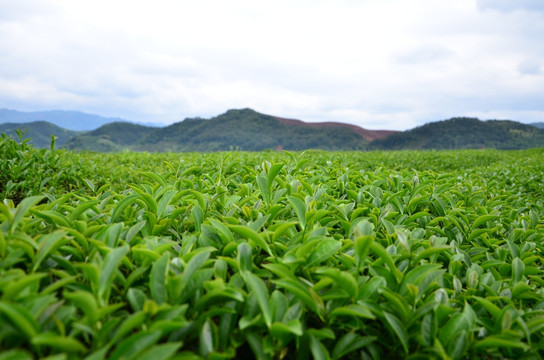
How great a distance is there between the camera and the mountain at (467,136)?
191 ft

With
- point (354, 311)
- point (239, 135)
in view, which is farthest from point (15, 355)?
point (239, 135)

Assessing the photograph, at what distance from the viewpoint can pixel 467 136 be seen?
62625 mm

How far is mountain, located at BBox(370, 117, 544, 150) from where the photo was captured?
5834 cm

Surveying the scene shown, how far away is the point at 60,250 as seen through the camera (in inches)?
48.6

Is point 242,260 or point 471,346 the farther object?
point 242,260

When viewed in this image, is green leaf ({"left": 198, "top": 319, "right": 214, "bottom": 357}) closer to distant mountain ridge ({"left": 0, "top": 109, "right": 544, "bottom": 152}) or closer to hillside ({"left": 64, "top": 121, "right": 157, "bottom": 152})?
distant mountain ridge ({"left": 0, "top": 109, "right": 544, "bottom": 152})

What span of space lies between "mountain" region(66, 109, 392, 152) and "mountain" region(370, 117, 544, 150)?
14.1 meters

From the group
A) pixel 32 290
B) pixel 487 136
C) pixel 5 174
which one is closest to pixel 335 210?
pixel 32 290

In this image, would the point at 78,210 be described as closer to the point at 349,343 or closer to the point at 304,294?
the point at 304,294

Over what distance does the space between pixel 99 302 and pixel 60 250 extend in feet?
1.27

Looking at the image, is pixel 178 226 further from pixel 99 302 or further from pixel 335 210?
pixel 335 210

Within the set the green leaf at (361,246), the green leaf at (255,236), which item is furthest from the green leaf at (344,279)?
the green leaf at (255,236)

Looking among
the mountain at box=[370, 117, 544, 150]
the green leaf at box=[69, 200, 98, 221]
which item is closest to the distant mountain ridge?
the mountain at box=[370, 117, 544, 150]

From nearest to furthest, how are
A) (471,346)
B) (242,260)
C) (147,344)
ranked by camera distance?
(147,344)
(471,346)
(242,260)
